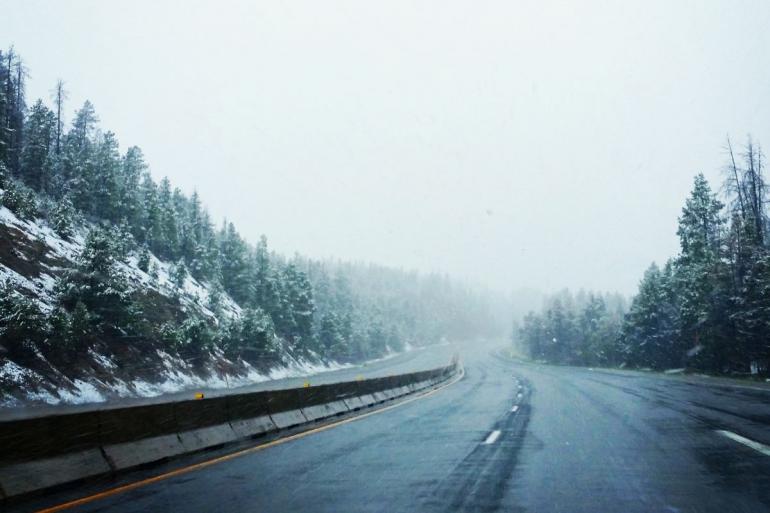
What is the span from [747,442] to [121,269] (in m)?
41.1

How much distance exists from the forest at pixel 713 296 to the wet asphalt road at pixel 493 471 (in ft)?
105

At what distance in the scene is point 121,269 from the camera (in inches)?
1720

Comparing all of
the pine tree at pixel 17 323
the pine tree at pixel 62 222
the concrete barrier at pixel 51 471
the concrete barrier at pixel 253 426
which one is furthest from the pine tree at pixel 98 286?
the concrete barrier at pixel 51 471

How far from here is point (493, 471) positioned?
862cm

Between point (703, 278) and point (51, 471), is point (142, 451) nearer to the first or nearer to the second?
point (51, 471)

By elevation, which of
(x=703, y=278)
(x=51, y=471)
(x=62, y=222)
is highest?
(x=62, y=222)

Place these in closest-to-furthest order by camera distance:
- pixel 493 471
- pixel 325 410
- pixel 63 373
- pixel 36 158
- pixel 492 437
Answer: pixel 493 471 → pixel 492 437 → pixel 325 410 → pixel 63 373 → pixel 36 158

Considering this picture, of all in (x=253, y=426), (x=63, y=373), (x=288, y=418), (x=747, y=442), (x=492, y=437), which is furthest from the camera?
(x=63, y=373)

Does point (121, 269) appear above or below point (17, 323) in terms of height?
above

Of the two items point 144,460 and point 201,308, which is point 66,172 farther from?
point 144,460

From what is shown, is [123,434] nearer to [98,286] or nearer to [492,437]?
[492,437]

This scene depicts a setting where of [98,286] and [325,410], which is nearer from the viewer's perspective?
[325,410]

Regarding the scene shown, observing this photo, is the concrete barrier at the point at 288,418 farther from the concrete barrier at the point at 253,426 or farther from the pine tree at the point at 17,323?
the pine tree at the point at 17,323

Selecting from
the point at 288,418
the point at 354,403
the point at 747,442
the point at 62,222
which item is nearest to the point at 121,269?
the point at 62,222
